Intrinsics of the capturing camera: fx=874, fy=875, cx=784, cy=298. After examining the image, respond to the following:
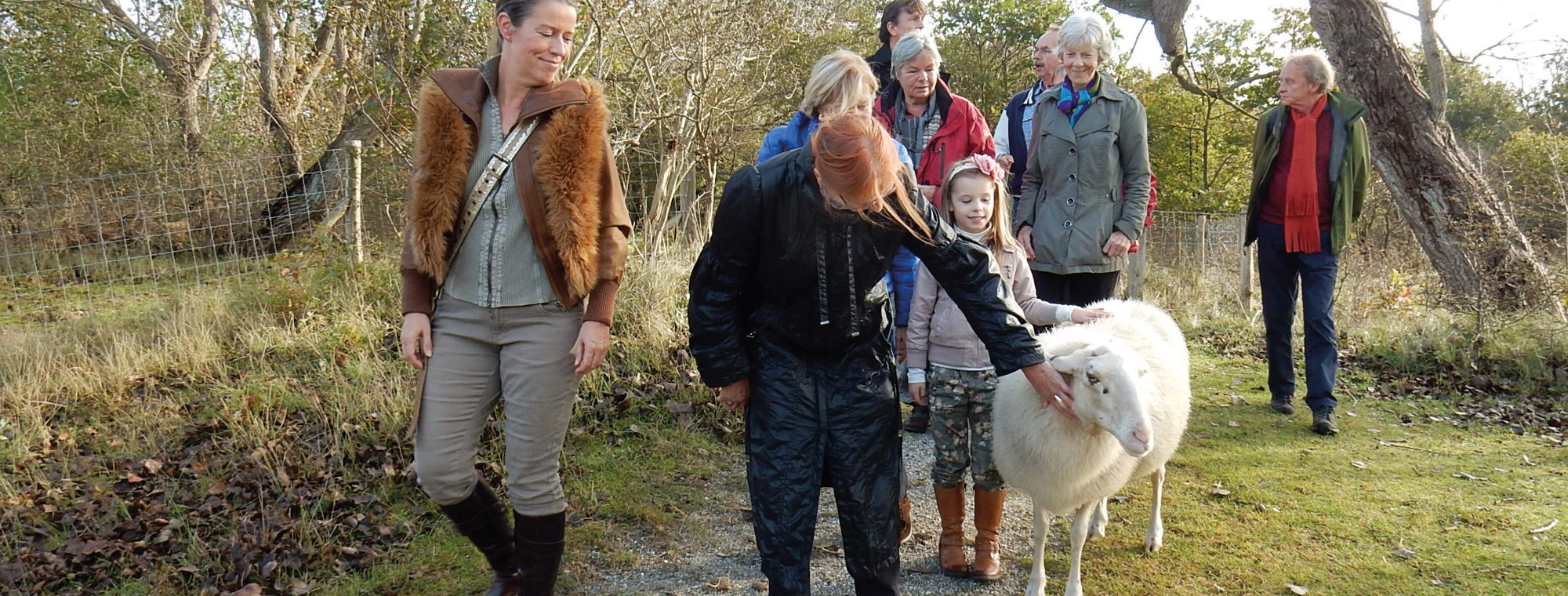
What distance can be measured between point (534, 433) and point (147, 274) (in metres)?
6.38

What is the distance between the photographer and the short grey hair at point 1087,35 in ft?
14.3

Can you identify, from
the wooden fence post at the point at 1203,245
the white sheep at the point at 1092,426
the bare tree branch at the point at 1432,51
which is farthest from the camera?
the wooden fence post at the point at 1203,245

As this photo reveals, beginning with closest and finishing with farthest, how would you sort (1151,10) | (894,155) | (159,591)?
(894,155) < (159,591) < (1151,10)

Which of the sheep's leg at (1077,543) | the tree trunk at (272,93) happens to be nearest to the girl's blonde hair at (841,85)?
the sheep's leg at (1077,543)

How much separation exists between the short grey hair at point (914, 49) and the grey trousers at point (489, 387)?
6.59ft

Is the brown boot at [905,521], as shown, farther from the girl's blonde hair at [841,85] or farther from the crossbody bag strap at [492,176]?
the crossbody bag strap at [492,176]

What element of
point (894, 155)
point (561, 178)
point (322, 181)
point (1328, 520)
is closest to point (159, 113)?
point (322, 181)

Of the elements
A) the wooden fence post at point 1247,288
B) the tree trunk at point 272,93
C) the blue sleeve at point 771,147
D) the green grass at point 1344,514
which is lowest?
the green grass at point 1344,514

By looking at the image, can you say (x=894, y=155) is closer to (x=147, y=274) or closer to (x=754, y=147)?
(x=147, y=274)

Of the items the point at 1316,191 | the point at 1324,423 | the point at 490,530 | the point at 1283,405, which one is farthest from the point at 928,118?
the point at 1283,405

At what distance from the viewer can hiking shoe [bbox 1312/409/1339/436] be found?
555cm

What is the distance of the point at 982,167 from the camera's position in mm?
3322

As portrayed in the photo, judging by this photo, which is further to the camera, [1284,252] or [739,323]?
[1284,252]

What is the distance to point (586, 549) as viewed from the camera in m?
3.92
